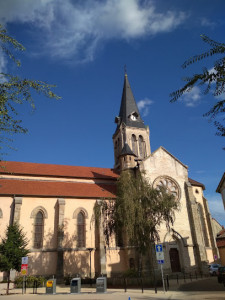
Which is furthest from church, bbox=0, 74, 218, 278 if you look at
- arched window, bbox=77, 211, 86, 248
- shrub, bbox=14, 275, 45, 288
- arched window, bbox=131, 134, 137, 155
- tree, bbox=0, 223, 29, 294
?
arched window, bbox=131, 134, 137, 155

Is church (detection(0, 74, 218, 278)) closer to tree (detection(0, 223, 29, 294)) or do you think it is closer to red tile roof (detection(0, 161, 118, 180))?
red tile roof (detection(0, 161, 118, 180))

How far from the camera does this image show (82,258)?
24125mm

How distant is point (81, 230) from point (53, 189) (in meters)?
5.51

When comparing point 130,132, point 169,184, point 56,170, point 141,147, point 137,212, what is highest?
point 130,132

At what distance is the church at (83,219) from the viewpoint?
23594mm

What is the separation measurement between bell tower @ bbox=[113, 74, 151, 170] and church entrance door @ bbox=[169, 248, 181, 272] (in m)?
17.7

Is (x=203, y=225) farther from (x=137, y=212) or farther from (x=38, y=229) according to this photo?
(x=38, y=229)

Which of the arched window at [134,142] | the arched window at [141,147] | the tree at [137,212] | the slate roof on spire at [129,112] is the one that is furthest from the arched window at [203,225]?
the slate roof on spire at [129,112]

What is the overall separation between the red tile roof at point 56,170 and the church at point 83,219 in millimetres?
110

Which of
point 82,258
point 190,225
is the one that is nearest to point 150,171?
point 190,225

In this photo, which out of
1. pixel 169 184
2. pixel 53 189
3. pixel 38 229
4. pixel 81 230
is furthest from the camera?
pixel 169 184

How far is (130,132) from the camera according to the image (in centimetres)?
4419

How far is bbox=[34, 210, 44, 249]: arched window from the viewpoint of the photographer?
2380 centimetres

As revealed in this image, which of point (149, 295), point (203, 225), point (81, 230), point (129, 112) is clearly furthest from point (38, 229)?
point (129, 112)
